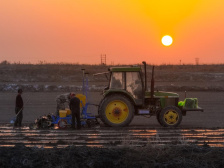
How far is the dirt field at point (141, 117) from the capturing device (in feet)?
60.6

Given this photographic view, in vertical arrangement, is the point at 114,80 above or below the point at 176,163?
above

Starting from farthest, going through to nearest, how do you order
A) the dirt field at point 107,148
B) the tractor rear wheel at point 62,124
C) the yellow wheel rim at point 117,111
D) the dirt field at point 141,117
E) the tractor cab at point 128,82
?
1. the dirt field at point 141,117
2. the yellow wheel rim at point 117,111
3. the tractor cab at point 128,82
4. the tractor rear wheel at point 62,124
5. the dirt field at point 107,148

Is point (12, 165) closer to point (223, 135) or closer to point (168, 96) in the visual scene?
point (223, 135)

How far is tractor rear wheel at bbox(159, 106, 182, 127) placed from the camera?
54.1ft

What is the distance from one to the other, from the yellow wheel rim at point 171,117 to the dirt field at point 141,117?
0.67m

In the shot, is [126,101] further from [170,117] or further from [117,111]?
[170,117]

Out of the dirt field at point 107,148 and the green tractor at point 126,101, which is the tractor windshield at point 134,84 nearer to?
the green tractor at point 126,101

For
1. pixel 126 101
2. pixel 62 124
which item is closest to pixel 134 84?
pixel 126 101

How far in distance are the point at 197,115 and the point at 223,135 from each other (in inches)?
277

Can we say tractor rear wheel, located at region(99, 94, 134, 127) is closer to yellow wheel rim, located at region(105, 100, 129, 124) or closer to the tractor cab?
yellow wheel rim, located at region(105, 100, 129, 124)

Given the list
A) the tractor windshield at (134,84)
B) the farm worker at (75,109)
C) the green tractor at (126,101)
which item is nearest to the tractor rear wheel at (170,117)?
the green tractor at (126,101)

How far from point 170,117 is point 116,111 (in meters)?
1.97

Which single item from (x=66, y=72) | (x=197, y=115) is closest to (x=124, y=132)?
(x=197, y=115)

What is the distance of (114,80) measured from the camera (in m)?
16.5
